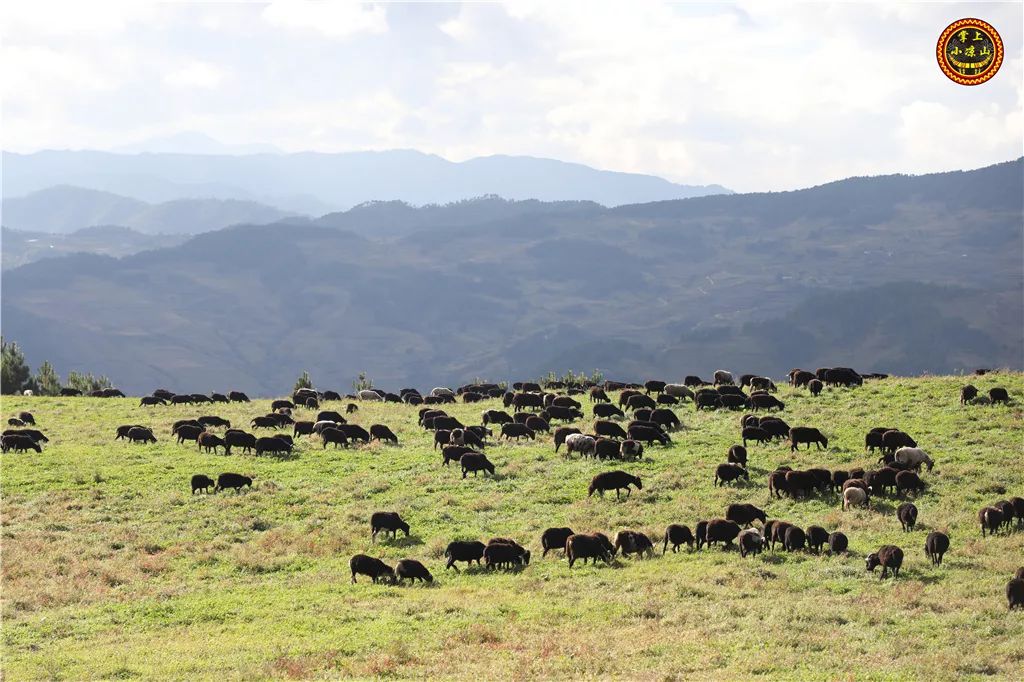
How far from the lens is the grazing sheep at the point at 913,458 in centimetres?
3005

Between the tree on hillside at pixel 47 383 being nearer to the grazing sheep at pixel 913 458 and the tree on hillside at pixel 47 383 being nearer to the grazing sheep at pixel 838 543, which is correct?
the grazing sheep at pixel 913 458

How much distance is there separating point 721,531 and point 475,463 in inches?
418

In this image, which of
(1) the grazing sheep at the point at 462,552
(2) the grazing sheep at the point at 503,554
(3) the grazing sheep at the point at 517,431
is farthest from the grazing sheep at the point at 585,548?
(3) the grazing sheep at the point at 517,431

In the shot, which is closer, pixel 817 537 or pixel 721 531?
pixel 817 537

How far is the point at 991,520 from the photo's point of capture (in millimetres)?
24328

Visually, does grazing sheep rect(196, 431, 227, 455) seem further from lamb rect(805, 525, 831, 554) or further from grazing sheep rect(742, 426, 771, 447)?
lamb rect(805, 525, 831, 554)

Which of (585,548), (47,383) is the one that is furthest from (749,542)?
(47,383)

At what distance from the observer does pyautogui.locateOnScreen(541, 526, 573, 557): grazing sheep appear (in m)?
24.8

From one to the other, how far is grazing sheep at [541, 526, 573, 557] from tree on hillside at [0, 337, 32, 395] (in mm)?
57612

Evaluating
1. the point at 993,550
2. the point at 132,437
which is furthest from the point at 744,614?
the point at 132,437

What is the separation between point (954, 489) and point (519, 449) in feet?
51.5

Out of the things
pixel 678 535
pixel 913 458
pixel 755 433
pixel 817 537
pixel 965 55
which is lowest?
pixel 678 535

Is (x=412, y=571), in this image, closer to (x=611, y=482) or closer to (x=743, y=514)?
(x=611, y=482)

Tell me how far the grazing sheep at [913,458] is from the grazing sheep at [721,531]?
8173 mm
